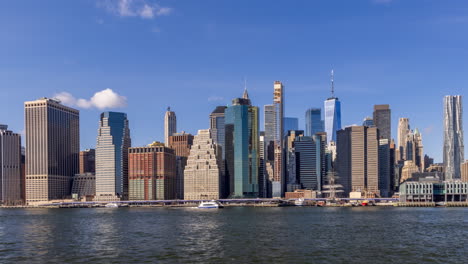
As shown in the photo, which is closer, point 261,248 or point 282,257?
point 282,257

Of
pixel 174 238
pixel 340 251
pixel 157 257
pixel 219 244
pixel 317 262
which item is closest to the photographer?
pixel 317 262

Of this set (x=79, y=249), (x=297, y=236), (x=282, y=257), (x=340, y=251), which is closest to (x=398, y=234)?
(x=297, y=236)

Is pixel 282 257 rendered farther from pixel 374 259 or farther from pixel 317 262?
pixel 374 259

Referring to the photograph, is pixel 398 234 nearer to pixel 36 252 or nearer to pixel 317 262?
pixel 317 262

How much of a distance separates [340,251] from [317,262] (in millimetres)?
11890

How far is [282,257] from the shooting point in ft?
256

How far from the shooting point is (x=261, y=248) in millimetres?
88375

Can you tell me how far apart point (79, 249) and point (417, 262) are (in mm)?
52143

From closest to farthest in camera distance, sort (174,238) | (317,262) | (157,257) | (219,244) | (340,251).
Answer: (317,262) < (157,257) < (340,251) < (219,244) < (174,238)

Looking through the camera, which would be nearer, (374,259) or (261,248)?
(374,259)

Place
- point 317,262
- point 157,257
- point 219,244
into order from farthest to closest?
point 219,244
point 157,257
point 317,262

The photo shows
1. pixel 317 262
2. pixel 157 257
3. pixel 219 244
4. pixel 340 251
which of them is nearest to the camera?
pixel 317 262

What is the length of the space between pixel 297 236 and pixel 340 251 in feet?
81.3

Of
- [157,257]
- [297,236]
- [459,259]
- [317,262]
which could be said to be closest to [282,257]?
[317,262]
